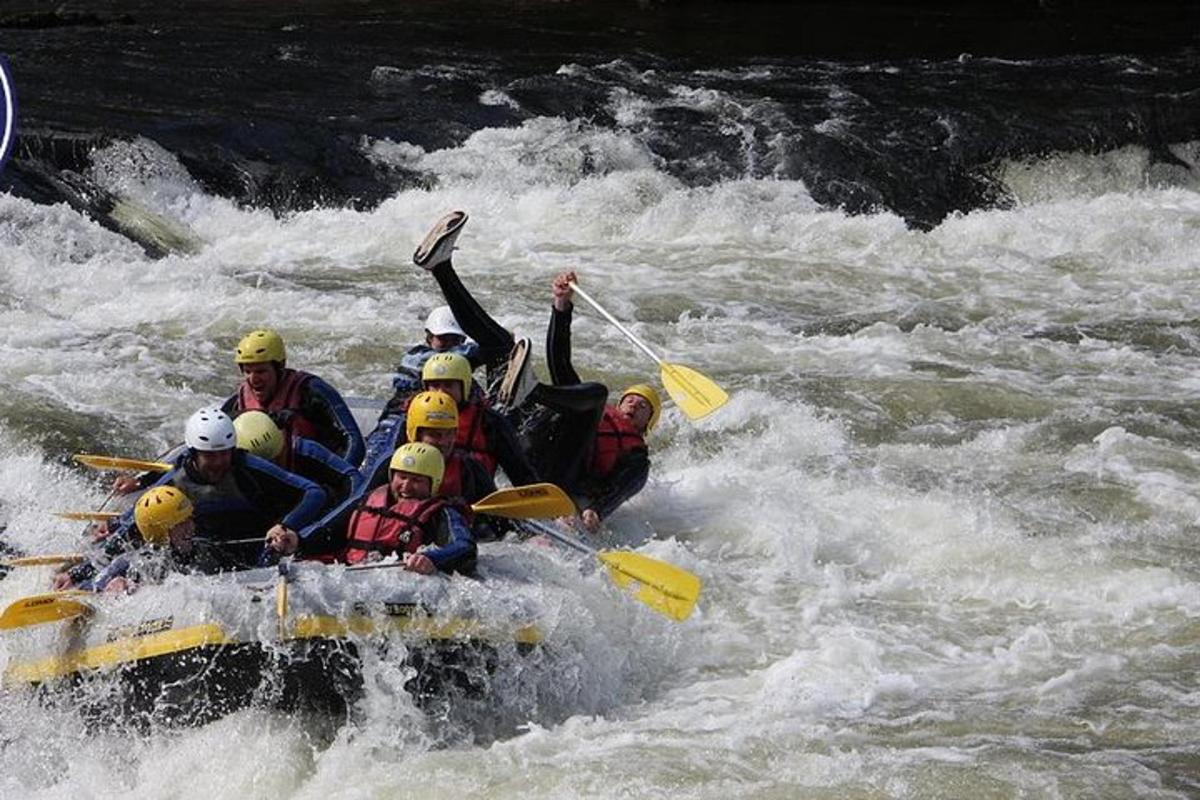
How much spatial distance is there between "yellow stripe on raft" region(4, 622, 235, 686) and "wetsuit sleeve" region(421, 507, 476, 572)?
2.49 ft

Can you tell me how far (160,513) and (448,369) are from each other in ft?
4.45

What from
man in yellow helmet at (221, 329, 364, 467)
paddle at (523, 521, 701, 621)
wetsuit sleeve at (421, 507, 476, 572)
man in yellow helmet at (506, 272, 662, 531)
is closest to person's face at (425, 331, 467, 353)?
man in yellow helmet at (506, 272, 662, 531)

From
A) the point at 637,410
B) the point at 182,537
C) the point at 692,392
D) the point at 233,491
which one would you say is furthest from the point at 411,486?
the point at 692,392

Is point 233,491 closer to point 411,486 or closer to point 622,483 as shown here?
point 411,486

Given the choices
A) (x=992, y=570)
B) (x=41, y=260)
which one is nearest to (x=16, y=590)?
(x=992, y=570)

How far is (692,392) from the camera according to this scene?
27.3 ft

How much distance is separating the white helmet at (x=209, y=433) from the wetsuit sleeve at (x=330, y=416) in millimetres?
901

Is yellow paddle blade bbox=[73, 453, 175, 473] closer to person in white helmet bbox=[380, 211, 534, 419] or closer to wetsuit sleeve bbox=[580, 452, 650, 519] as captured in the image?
person in white helmet bbox=[380, 211, 534, 419]

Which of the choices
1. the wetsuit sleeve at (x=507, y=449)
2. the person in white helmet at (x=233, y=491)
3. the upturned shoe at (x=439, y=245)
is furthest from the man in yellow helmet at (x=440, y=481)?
the upturned shoe at (x=439, y=245)

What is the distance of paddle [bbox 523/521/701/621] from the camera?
20.5 ft

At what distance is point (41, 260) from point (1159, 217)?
8.43m

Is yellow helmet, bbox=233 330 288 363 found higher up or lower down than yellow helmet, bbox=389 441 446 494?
higher up

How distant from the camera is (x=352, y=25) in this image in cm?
1977

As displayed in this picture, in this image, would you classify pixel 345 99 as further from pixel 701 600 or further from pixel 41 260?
pixel 701 600
